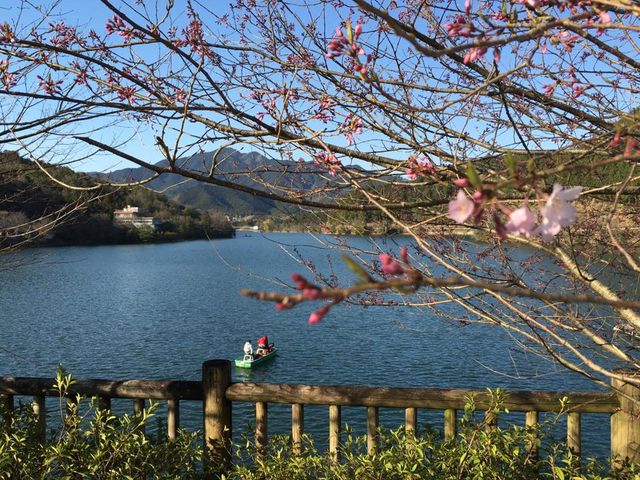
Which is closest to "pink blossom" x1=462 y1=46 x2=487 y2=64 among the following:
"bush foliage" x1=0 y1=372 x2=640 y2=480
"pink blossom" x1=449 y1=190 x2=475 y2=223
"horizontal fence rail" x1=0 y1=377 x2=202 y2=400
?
"pink blossom" x1=449 y1=190 x2=475 y2=223

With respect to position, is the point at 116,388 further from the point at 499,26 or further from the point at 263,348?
the point at 263,348

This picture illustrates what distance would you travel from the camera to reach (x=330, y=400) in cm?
304

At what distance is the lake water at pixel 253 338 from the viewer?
11.7 metres

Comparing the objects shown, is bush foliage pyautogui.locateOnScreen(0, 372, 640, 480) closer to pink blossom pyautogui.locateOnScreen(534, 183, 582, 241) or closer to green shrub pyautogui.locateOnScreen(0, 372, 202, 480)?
green shrub pyautogui.locateOnScreen(0, 372, 202, 480)

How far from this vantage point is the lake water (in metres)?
11.7

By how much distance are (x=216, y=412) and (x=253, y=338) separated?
49.4 feet

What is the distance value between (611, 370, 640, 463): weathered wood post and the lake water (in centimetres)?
395

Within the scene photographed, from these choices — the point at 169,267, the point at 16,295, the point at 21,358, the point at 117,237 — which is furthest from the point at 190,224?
the point at 21,358

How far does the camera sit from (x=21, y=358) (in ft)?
46.4

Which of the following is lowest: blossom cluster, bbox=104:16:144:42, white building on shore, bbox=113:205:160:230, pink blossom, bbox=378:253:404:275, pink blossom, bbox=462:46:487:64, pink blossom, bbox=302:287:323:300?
pink blossom, bbox=302:287:323:300

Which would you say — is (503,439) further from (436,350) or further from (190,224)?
(190,224)

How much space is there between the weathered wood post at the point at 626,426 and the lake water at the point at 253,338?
13.0 ft

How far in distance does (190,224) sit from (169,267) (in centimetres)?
4393

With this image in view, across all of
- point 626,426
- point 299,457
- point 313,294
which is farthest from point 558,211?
point 626,426
